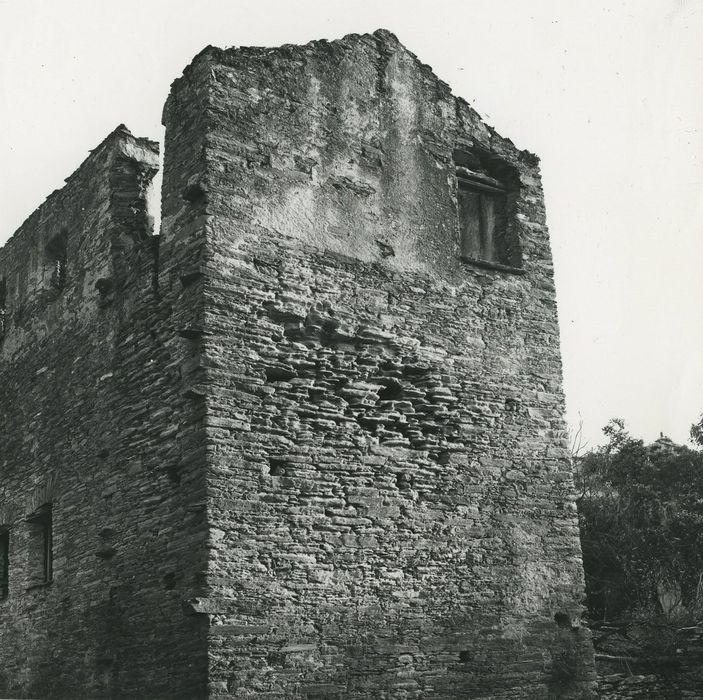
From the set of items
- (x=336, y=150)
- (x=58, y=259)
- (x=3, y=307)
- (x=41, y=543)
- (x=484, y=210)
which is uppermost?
(x=336, y=150)

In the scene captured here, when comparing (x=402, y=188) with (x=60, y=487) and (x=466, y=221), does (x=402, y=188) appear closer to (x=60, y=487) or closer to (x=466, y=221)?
(x=466, y=221)

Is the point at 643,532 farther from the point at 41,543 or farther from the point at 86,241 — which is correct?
the point at 86,241

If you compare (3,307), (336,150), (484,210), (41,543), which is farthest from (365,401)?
(3,307)

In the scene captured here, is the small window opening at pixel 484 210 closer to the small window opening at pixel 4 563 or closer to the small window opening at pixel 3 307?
the small window opening at pixel 3 307

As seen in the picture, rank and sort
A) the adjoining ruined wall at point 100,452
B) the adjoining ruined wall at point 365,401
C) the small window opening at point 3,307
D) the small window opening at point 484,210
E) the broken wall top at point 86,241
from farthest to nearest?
the small window opening at point 3,307 → the small window opening at point 484,210 → the broken wall top at point 86,241 → the adjoining ruined wall at point 100,452 → the adjoining ruined wall at point 365,401

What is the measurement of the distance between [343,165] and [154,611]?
477cm

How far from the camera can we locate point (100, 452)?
10266 millimetres

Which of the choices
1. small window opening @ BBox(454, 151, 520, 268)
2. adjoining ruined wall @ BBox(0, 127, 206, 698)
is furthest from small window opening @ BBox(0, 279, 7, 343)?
small window opening @ BBox(454, 151, 520, 268)

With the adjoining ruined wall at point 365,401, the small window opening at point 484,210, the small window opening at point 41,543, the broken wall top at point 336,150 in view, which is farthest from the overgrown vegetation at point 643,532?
the small window opening at point 41,543

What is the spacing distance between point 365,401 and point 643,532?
1190cm

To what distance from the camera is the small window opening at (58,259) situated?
12125 mm

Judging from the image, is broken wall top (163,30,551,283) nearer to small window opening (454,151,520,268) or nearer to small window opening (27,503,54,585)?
small window opening (454,151,520,268)

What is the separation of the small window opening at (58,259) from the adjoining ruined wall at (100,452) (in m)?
0.03

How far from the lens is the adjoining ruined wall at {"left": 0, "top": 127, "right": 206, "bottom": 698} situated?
29.1 feet
